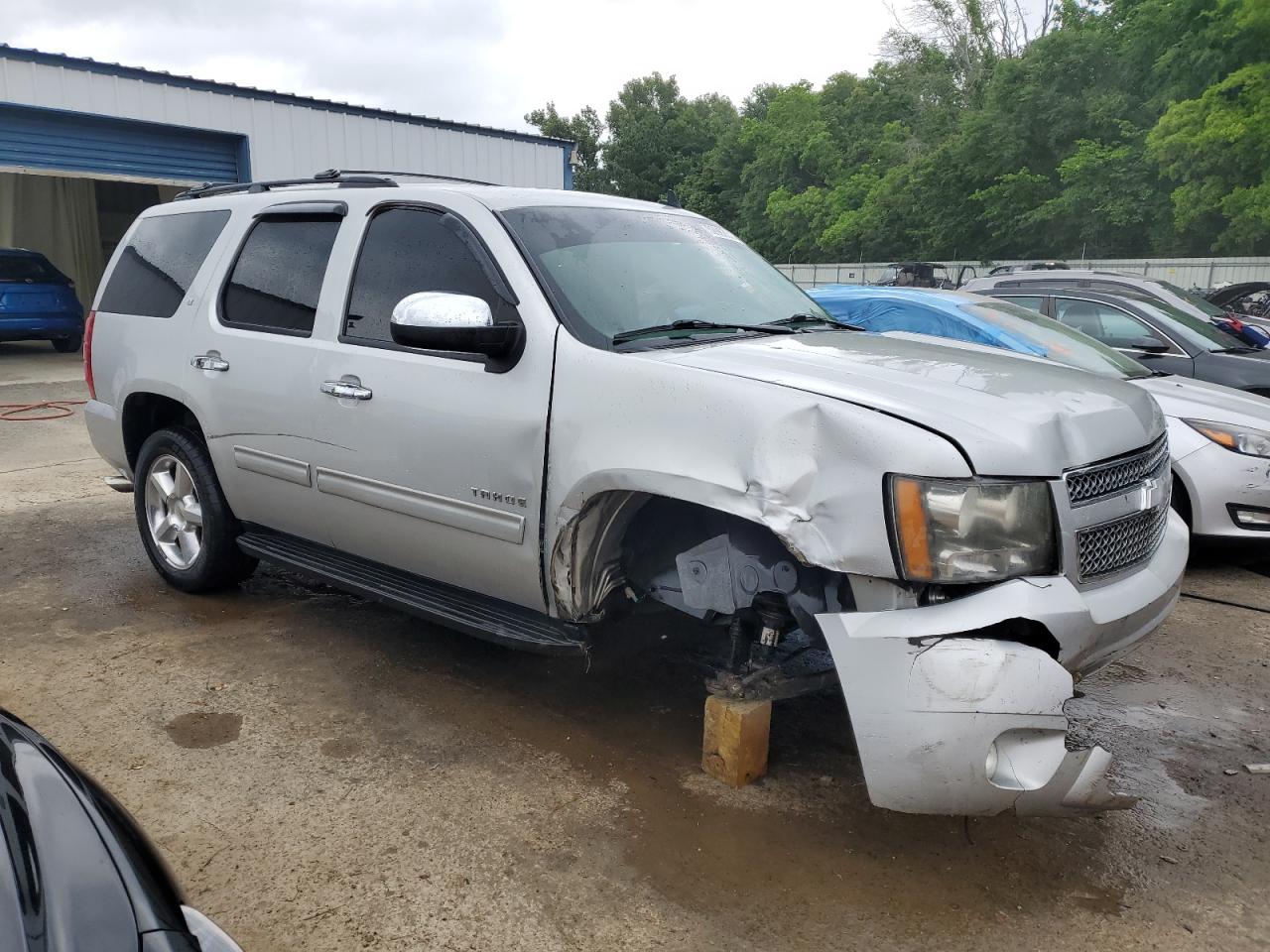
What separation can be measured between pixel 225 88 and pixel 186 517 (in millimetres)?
13291

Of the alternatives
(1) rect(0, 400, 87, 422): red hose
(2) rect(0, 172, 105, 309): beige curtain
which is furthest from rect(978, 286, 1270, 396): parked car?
(2) rect(0, 172, 105, 309): beige curtain

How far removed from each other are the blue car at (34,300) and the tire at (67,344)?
0.72ft

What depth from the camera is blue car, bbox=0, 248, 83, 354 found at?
50.2ft

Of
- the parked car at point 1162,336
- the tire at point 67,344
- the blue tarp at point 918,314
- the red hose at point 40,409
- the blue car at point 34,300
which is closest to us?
the blue tarp at point 918,314

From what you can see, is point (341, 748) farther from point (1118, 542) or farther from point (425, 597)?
point (1118, 542)

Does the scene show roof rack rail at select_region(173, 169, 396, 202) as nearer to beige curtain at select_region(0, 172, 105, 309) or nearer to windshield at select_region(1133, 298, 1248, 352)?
windshield at select_region(1133, 298, 1248, 352)

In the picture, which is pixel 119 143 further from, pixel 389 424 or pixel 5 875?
pixel 5 875

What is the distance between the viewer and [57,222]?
22219 mm

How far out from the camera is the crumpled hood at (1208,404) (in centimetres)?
538

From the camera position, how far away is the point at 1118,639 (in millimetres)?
2799

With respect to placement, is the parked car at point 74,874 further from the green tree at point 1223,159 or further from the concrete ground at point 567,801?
the green tree at point 1223,159

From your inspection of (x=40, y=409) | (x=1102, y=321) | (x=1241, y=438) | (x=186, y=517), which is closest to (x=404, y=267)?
(x=186, y=517)

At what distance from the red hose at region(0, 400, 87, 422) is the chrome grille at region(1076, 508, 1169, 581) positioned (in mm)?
10548

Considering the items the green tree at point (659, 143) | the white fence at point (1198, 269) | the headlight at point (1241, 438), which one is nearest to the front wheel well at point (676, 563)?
the headlight at point (1241, 438)
